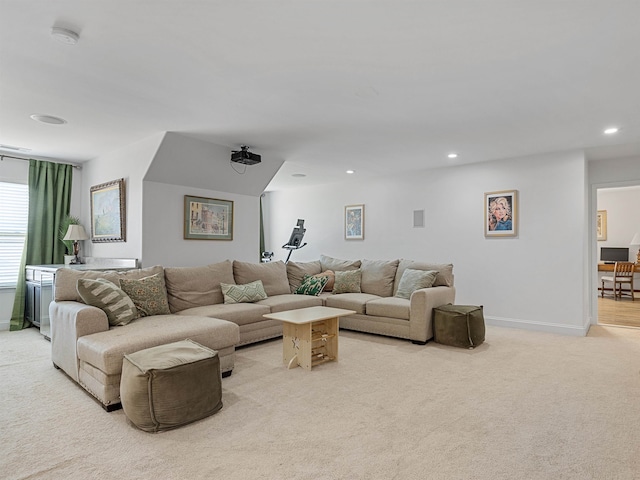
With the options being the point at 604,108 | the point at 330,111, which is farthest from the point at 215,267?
the point at 604,108

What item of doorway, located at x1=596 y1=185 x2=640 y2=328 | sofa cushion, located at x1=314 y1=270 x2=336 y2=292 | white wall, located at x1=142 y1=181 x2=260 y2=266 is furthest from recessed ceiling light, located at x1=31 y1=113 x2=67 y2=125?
doorway, located at x1=596 y1=185 x2=640 y2=328

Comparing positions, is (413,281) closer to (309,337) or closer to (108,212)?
(309,337)

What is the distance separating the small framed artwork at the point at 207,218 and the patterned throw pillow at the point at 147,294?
1.30 meters

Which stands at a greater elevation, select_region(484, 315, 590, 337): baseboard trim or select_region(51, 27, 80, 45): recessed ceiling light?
select_region(51, 27, 80, 45): recessed ceiling light

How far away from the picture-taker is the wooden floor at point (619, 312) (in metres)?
5.64

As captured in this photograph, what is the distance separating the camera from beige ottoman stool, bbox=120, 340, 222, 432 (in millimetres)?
2221

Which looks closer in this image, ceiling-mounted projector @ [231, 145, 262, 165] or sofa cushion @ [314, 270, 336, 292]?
ceiling-mounted projector @ [231, 145, 262, 165]

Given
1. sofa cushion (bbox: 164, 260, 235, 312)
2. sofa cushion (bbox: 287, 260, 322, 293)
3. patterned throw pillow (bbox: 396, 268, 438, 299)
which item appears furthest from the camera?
sofa cushion (bbox: 287, 260, 322, 293)

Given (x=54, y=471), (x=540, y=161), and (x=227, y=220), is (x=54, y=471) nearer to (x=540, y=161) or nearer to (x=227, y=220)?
(x=227, y=220)

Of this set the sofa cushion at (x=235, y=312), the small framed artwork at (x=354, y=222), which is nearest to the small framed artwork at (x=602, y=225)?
the small framed artwork at (x=354, y=222)

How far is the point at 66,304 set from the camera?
3207mm

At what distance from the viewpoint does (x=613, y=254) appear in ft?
28.6

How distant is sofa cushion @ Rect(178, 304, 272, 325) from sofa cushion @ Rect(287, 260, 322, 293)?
1170 millimetres

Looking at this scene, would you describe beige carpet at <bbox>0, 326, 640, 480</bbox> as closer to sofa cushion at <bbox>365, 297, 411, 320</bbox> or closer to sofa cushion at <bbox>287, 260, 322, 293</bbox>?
sofa cushion at <bbox>365, 297, 411, 320</bbox>
